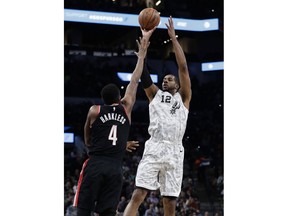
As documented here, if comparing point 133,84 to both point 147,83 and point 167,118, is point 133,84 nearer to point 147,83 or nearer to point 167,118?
point 147,83

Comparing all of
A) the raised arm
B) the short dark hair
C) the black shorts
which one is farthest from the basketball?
the black shorts

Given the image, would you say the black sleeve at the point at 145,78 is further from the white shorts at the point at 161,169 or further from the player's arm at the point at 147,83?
the white shorts at the point at 161,169

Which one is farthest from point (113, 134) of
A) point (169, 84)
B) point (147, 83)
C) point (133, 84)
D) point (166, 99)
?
point (169, 84)

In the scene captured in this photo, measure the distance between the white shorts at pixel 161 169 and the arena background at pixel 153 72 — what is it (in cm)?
1400

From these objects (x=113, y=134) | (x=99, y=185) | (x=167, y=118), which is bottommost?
(x=99, y=185)

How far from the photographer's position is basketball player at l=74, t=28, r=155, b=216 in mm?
6543

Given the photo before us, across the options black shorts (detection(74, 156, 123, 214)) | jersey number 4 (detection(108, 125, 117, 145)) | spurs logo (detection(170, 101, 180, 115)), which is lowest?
black shorts (detection(74, 156, 123, 214))

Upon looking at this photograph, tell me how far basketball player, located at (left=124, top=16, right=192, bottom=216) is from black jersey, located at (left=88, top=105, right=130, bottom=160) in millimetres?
946

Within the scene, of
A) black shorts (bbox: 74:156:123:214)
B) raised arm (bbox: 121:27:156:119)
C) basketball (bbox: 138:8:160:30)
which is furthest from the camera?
basketball (bbox: 138:8:160:30)

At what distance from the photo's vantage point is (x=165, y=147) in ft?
25.0

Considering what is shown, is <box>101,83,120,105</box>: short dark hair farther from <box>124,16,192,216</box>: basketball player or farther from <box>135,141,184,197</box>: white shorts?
<box>135,141,184,197</box>: white shorts

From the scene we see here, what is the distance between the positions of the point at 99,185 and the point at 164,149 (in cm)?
135

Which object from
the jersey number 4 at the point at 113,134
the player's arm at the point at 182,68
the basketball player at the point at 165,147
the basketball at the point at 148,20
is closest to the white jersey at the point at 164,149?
the basketball player at the point at 165,147
